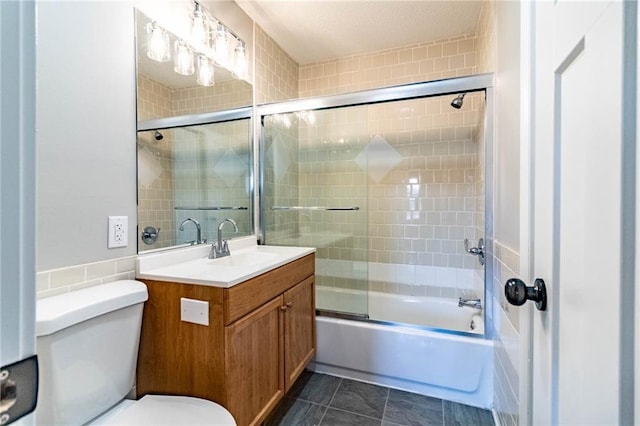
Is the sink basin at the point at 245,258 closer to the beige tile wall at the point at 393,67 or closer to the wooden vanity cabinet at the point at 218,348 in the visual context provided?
the wooden vanity cabinet at the point at 218,348

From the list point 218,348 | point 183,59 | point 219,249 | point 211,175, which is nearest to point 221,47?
point 183,59

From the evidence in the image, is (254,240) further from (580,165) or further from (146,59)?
(580,165)

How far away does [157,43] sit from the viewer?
4.85ft

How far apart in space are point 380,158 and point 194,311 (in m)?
→ 2.21

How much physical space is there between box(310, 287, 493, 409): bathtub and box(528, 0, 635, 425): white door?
982mm

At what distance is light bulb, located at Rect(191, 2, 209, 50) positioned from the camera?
67.3 inches

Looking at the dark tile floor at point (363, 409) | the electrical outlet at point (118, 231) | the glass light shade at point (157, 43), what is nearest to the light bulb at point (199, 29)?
the glass light shade at point (157, 43)

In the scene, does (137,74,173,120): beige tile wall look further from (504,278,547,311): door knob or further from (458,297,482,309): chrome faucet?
(458,297,482,309): chrome faucet

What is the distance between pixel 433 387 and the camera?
1.85 metres

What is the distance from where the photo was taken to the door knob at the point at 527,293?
0.76 m

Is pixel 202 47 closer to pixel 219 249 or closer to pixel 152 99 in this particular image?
pixel 152 99

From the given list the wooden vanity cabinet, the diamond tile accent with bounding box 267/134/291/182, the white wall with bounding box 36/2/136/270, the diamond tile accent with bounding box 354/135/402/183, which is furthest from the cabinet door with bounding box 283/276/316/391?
the diamond tile accent with bounding box 354/135/402/183

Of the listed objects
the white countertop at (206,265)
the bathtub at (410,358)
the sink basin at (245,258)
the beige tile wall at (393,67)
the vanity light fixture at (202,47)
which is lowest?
the bathtub at (410,358)

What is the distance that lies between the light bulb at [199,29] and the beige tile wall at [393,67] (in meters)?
1.41
